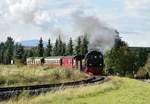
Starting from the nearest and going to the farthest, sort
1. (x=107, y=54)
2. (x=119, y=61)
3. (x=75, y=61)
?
(x=75, y=61)
(x=119, y=61)
(x=107, y=54)

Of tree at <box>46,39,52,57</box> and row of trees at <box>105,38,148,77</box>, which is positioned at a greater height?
tree at <box>46,39,52,57</box>

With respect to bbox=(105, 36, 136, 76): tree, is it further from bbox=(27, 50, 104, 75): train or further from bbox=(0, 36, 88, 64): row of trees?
bbox=(27, 50, 104, 75): train

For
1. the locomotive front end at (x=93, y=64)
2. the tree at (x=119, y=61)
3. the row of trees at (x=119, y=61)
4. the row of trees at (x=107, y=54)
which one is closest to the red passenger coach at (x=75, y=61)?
the locomotive front end at (x=93, y=64)

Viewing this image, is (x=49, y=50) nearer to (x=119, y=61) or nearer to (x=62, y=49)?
(x=62, y=49)

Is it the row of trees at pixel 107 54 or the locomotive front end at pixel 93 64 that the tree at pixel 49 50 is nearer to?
the row of trees at pixel 107 54

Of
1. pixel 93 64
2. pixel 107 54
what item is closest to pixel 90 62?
pixel 93 64

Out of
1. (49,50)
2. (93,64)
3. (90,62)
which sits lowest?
(93,64)

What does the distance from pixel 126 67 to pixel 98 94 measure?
291 ft

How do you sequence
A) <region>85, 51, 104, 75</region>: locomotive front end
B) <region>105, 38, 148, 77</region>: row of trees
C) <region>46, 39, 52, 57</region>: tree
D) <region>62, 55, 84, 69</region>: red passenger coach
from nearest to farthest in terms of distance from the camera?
<region>85, 51, 104, 75</region>: locomotive front end < <region>62, 55, 84, 69</region>: red passenger coach < <region>105, 38, 148, 77</region>: row of trees < <region>46, 39, 52, 57</region>: tree

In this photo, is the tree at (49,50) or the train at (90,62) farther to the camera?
the tree at (49,50)

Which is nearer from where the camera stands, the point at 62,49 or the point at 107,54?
the point at 107,54

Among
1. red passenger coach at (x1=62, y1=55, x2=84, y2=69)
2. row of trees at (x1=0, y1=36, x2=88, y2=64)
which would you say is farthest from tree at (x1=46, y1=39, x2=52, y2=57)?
red passenger coach at (x1=62, y1=55, x2=84, y2=69)

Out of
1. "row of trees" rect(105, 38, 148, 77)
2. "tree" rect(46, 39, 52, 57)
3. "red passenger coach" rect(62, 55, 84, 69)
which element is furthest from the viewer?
"tree" rect(46, 39, 52, 57)

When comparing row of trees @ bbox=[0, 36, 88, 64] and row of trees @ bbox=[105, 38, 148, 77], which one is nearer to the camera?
row of trees @ bbox=[105, 38, 148, 77]
